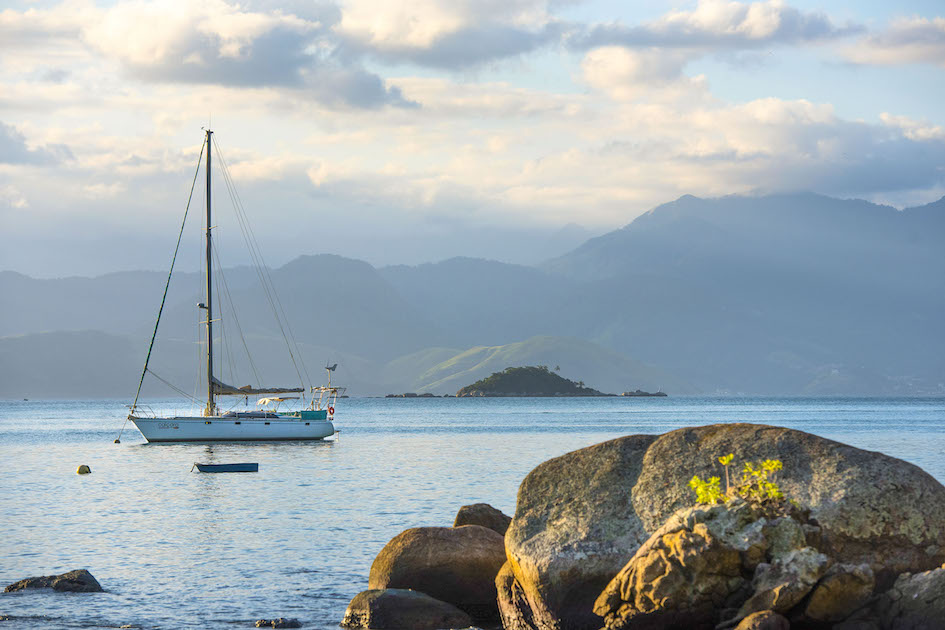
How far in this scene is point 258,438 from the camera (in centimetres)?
7869

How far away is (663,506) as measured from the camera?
1558 cm

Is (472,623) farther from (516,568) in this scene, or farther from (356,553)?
(356,553)

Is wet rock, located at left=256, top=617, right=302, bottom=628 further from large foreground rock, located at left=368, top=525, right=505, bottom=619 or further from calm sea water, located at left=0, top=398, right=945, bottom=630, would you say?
large foreground rock, located at left=368, top=525, right=505, bottom=619

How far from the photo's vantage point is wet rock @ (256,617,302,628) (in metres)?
18.6

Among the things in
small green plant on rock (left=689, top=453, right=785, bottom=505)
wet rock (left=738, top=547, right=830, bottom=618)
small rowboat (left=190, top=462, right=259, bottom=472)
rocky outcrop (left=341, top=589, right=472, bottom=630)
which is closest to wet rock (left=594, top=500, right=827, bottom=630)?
wet rock (left=738, top=547, right=830, bottom=618)

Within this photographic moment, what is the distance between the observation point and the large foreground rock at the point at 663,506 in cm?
1476

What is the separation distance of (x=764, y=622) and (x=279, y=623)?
937cm

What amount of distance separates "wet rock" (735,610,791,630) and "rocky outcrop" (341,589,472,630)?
18.5 ft

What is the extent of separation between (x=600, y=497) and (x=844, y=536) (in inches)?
141

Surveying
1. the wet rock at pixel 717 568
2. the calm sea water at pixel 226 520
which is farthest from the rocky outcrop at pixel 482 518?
the wet rock at pixel 717 568

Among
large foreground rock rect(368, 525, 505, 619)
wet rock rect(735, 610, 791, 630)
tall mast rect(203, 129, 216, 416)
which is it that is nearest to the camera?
wet rock rect(735, 610, 791, 630)

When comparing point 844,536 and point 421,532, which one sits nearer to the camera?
point 844,536

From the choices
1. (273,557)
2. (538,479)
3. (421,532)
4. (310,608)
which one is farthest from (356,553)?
(538,479)

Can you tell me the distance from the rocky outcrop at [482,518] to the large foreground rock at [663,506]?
14.9ft
